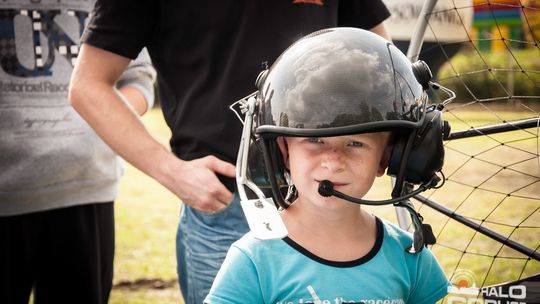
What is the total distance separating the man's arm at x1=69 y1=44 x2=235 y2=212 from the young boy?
0.27 metres

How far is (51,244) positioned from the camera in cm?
297

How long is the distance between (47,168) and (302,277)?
1589mm

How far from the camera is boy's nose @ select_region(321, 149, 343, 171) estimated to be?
172 cm

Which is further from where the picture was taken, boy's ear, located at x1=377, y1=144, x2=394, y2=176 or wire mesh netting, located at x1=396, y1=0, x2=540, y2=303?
wire mesh netting, located at x1=396, y1=0, x2=540, y2=303

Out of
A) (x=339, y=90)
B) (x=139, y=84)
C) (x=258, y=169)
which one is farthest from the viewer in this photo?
(x=139, y=84)

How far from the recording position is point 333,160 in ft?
5.65

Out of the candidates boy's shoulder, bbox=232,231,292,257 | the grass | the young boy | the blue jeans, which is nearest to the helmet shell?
the young boy

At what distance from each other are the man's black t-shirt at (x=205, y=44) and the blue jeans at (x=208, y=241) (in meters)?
0.12

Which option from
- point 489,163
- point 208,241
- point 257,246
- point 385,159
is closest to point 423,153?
point 385,159

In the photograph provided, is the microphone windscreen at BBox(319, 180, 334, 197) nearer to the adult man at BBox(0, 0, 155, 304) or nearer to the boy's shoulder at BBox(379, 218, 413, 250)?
the boy's shoulder at BBox(379, 218, 413, 250)

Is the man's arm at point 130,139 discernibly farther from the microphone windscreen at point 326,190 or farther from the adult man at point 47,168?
the adult man at point 47,168

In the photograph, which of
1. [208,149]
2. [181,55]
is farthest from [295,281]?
[181,55]

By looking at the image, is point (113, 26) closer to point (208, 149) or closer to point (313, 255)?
point (208, 149)

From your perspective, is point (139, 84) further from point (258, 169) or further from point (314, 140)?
point (314, 140)
